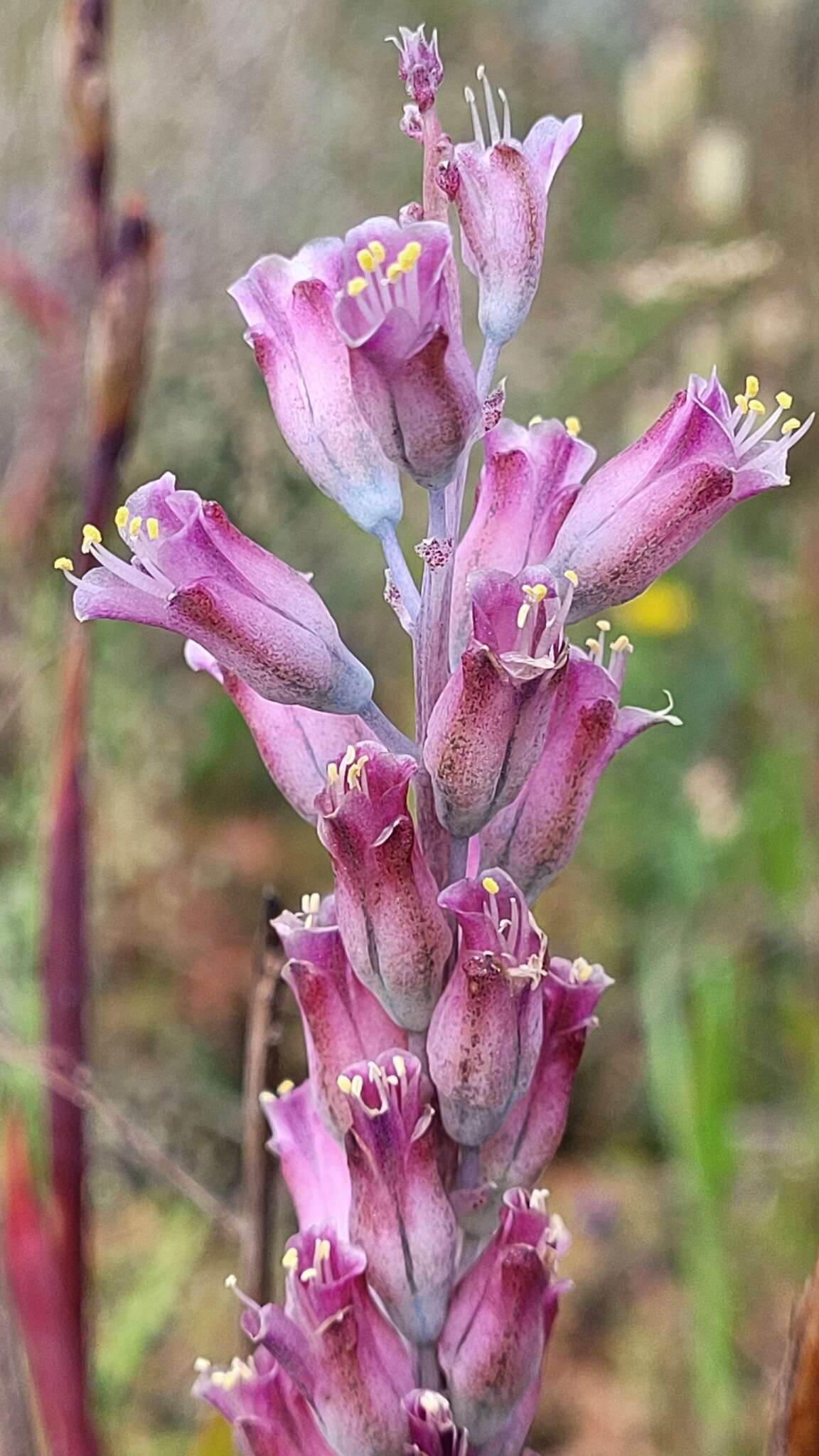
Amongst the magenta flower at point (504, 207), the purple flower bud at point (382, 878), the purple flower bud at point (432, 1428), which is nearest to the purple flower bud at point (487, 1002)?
the purple flower bud at point (382, 878)

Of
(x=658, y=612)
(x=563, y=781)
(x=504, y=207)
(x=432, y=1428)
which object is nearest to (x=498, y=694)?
(x=563, y=781)

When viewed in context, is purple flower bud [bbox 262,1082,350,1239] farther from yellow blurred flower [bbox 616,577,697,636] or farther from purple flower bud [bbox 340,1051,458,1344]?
yellow blurred flower [bbox 616,577,697,636]

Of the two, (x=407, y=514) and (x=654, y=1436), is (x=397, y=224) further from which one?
(x=407, y=514)

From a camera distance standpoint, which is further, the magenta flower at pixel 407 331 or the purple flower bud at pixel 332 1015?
the purple flower bud at pixel 332 1015

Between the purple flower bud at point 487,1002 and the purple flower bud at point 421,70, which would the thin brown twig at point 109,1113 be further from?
the purple flower bud at point 421,70

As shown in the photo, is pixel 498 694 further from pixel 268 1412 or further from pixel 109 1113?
pixel 109 1113

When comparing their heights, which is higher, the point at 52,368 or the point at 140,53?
the point at 140,53

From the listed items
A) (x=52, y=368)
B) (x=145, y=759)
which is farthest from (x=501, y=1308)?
(x=145, y=759)
